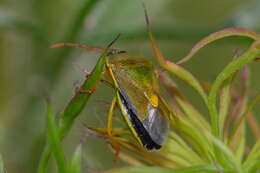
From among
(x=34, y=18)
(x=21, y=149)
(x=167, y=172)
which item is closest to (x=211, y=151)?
(x=167, y=172)

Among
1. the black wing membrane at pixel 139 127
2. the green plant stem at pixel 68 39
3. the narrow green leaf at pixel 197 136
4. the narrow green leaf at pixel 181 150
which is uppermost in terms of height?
the green plant stem at pixel 68 39

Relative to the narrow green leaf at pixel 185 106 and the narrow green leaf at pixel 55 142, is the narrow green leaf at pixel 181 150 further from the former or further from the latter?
the narrow green leaf at pixel 55 142

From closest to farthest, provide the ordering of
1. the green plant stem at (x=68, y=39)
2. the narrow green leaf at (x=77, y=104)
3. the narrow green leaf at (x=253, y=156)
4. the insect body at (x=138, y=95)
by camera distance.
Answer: the narrow green leaf at (x=77, y=104) → the insect body at (x=138, y=95) → the narrow green leaf at (x=253, y=156) → the green plant stem at (x=68, y=39)

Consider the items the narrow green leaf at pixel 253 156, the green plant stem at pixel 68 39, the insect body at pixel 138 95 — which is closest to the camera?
the insect body at pixel 138 95

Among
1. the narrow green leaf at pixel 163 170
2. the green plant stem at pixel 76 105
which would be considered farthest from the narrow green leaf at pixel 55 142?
the narrow green leaf at pixel 163 170

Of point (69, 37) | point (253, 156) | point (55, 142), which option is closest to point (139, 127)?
point (55, 142)

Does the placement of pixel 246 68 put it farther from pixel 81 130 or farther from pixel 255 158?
pixel 81 130

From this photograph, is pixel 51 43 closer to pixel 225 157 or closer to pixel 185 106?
pixel 185 106

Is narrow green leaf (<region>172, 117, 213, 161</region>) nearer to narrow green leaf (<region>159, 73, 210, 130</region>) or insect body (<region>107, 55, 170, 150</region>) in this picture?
narrow green leaf (<region>159, 73, 210, 130</region>)

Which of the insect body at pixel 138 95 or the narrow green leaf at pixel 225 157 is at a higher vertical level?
the insect body at pixel 138 95
